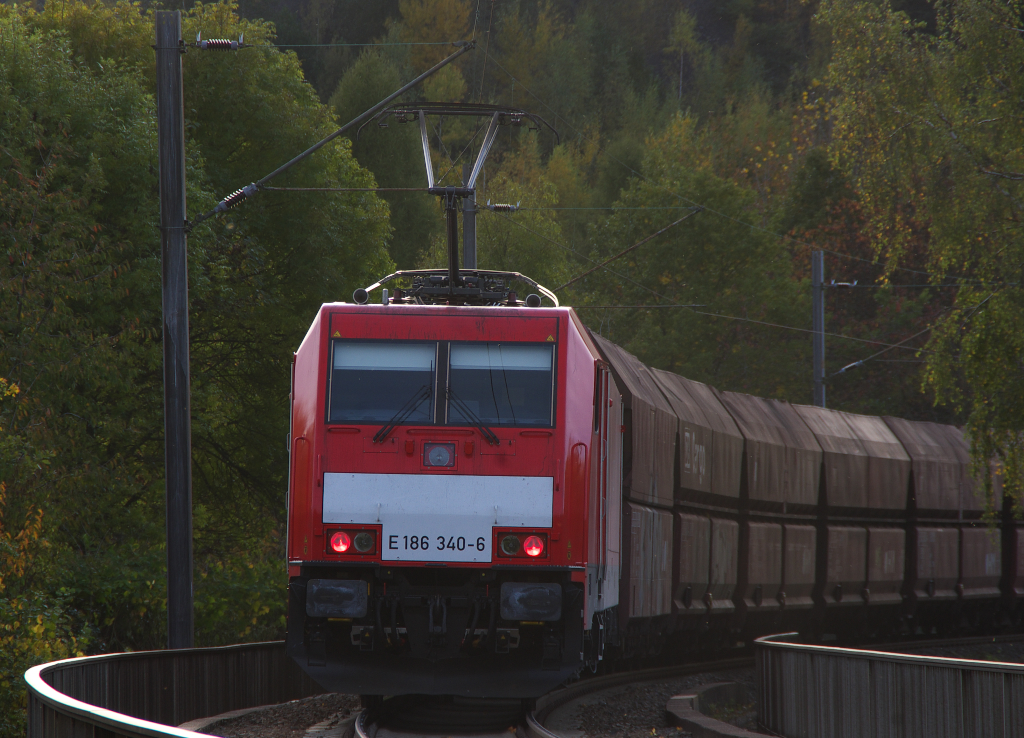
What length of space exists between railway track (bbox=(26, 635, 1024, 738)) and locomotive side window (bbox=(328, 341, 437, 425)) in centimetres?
239

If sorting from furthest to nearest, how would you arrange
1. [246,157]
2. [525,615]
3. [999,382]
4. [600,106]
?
[600,106] → [246,157] → [999,382] → [525,615]

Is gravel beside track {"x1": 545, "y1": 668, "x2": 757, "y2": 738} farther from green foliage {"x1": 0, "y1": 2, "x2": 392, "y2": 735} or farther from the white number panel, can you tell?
green foliage {"x1": 0, "y1": 2, "x2": 392, "y2": 735}

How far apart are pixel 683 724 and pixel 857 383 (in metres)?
41.2

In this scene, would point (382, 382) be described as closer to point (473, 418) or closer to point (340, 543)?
point (473, 418)

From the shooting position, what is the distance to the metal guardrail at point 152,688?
5520 mm

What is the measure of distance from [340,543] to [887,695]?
4.17 m

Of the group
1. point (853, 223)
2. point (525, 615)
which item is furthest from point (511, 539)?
point (853, 223)

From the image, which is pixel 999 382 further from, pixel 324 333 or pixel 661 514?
pixel 324 333

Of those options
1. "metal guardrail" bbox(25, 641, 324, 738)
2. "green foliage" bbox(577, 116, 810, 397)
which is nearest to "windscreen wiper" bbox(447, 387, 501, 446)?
"metal guardrail" bbox(25, 641, 324, 738)

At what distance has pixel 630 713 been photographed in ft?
44.5

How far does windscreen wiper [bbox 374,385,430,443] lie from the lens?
405 inches

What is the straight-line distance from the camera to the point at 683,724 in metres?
12.2

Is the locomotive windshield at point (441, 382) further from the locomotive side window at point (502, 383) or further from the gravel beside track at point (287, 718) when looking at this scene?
the gravel beside track at point (287, 718)

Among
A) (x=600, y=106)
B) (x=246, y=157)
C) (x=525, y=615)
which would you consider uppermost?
(x=600, y=106)
